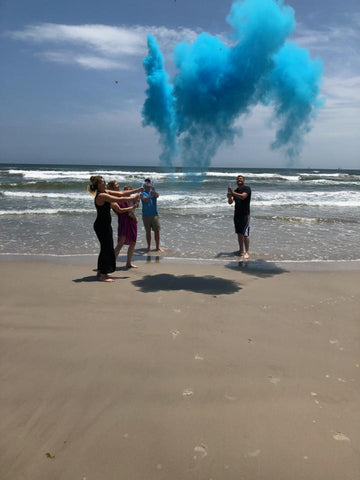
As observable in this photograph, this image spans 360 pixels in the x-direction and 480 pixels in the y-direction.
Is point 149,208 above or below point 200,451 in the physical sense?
above

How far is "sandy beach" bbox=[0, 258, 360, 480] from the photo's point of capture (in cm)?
229

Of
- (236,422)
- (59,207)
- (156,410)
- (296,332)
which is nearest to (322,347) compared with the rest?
(296,332)

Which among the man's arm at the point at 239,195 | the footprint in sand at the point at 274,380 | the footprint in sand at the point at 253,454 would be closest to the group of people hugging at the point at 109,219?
the man's arm at the point at 239,195

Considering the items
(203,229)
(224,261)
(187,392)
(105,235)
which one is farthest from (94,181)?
(203,229)

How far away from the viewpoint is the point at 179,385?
119 inches

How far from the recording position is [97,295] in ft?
17.2

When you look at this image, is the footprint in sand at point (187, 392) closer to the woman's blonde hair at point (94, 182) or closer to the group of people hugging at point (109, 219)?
the group of people hugging at point (109, 219)

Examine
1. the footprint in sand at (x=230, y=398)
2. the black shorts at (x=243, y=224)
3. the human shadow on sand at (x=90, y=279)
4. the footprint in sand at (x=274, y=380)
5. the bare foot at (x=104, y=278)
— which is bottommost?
the footprint in sand at (x=230, y=398)

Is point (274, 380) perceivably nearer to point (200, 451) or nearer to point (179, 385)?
point (179, 385)

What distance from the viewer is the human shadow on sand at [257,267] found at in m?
6.64

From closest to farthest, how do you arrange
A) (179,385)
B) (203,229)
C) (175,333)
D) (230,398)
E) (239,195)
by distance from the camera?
(230,398)
(179,385)
(175,333)
(239,195)
(203,229)

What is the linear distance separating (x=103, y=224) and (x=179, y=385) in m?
3.68

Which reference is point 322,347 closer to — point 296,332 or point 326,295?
point 296,332

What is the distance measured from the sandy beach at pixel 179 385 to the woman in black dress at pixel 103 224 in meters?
0.78
